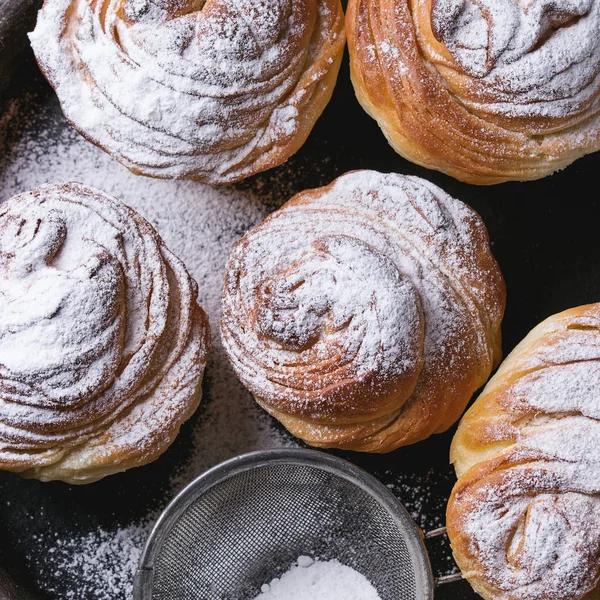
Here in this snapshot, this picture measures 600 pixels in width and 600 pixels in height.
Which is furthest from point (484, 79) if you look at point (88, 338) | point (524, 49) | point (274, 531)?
point (274, 531)

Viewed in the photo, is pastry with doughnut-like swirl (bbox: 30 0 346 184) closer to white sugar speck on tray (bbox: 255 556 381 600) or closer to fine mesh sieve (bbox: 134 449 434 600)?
fine mesh sieve (bbox: 134 449 434 600)

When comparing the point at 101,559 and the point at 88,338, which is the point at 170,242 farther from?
the point at 101,559

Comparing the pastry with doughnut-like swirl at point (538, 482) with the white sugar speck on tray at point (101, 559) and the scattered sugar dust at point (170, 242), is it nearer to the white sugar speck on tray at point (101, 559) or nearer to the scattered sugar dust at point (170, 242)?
the scattered sugar dust at point (170, 242)

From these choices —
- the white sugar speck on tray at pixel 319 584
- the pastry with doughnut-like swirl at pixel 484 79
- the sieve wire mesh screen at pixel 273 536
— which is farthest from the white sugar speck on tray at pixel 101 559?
the pastry with doughnut-like swirl at pixel 484 79

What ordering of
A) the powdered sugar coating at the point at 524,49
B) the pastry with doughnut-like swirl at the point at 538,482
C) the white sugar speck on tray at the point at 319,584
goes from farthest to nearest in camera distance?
the white sugar speck on tray at the point at 319,584, the powdered sugar coating at the point at 524,49, the pastry with doughnut-like swirl at the point at 538,482

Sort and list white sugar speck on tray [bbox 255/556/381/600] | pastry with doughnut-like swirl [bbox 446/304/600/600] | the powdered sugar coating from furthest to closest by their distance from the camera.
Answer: white sugar speck on tray [bbox 255/556/381/600]
the powdered sugar coating
pastry with doughnut-like swirl [bbox 446/304/600/600]

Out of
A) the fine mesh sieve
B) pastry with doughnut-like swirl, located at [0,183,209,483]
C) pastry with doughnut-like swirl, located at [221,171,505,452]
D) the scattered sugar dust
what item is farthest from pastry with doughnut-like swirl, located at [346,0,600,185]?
the fine mesh sieve
